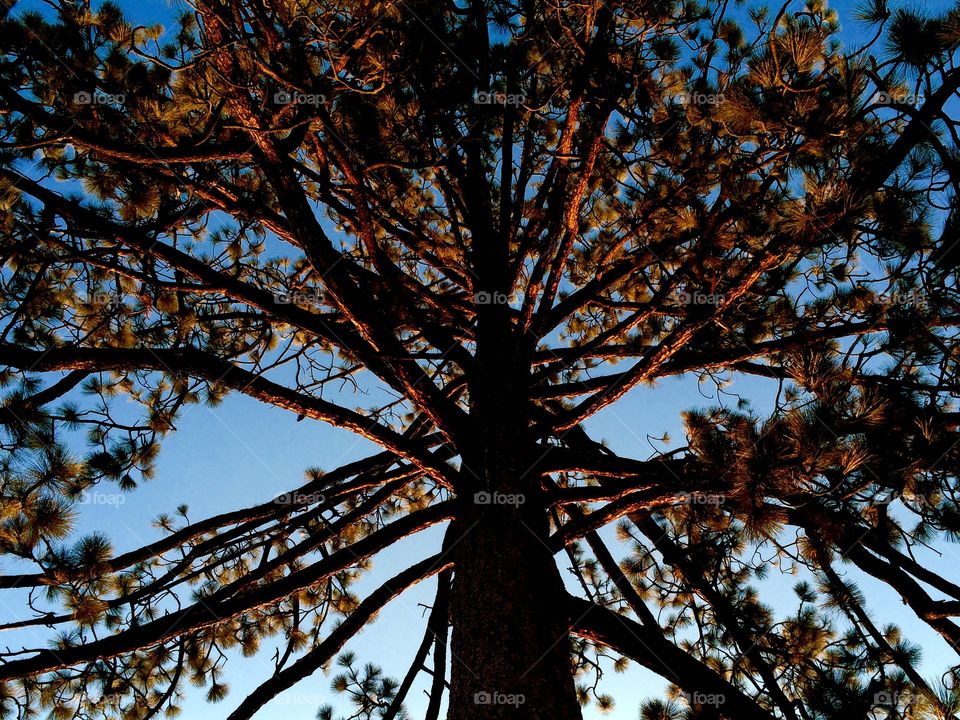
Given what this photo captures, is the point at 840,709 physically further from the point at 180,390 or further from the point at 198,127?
the point at 198,127

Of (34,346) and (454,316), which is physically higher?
(454,316)

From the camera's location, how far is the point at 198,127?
3.69 metres

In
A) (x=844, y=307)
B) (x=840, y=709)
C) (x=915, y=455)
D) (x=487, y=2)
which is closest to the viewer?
(x=915, y=455)

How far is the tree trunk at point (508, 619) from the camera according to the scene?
2.21 m

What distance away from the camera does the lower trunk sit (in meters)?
2.21

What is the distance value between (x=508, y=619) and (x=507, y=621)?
10mm

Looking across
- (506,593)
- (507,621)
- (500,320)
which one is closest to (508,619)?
(507,621)

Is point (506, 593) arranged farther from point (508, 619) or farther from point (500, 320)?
point (500, 320)

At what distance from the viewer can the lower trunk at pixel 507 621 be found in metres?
2.21

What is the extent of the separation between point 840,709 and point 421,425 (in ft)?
10.4

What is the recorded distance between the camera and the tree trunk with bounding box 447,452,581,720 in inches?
86.9

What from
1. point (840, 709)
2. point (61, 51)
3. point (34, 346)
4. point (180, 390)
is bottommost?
point (840, 709)

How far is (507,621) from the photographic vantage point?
7.95 ft

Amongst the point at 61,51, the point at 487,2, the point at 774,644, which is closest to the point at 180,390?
the point at 61,51
